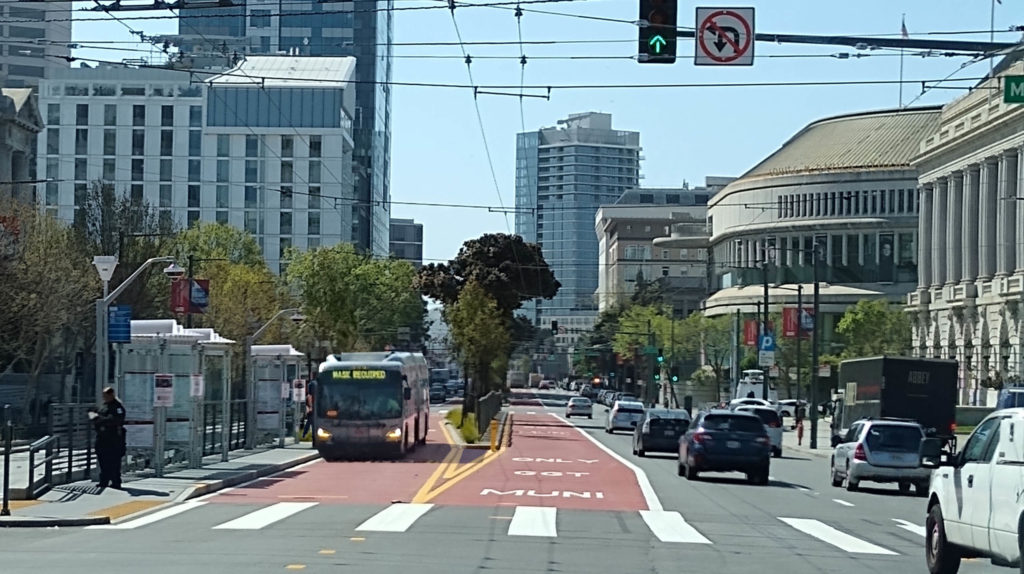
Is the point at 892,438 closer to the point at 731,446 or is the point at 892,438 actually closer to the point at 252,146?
the point at 731,446

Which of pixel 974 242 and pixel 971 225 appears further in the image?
pixel 971 225

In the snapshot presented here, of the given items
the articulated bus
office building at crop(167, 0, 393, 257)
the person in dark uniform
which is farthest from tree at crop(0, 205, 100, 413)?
office building at crop(167, 0, 393, 257)

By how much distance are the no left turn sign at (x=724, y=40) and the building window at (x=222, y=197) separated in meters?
112

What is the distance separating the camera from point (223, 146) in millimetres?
127438

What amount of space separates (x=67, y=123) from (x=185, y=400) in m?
101

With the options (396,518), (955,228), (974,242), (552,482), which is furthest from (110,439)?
(955,228)

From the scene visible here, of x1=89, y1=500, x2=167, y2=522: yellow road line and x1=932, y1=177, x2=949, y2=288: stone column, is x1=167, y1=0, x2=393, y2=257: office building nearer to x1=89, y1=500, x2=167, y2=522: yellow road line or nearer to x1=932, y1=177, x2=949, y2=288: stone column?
x1=932, y1=177, x2=949, y2=288: stone column

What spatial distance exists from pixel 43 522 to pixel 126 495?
487 centimetres

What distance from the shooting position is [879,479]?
32.8 metres

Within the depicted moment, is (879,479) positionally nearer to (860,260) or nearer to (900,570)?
(900,570)

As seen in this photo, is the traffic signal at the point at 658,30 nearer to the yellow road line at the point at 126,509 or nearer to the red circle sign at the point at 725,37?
the red circle sign at the point at 725,37

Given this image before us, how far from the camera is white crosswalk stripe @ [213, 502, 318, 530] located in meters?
19.7

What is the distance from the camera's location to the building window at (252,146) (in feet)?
415

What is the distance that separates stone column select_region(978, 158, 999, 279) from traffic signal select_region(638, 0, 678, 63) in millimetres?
64578
